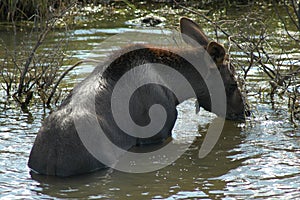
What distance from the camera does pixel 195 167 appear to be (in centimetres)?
828

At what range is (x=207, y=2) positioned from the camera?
17688 mm

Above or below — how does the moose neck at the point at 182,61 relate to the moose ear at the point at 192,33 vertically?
below

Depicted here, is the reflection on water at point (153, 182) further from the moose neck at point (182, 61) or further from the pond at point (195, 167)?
the moose neck at point (182, 61)

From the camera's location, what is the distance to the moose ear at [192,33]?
946 centimetres

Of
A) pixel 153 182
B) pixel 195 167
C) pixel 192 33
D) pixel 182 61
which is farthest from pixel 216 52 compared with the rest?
pixel 153 182

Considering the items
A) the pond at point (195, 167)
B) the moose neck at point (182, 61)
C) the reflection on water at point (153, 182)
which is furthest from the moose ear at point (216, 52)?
the reflection on water at point (153, 182)

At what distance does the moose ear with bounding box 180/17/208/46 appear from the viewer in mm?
9461

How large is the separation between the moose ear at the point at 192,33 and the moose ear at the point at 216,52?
1.21ft

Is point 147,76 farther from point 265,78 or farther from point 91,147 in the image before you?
point 265,78

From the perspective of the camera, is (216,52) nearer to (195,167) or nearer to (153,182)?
(195,167)

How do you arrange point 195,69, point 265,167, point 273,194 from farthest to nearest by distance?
point 195,69 < point 265,167 < point 273,194

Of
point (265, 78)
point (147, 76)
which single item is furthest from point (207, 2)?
point (147, 76)

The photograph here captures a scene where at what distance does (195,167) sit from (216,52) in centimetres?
163

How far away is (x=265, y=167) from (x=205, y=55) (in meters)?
1.80
